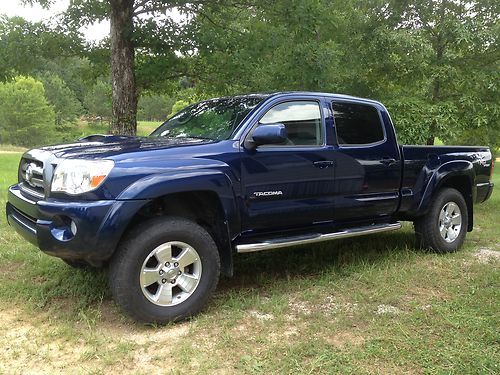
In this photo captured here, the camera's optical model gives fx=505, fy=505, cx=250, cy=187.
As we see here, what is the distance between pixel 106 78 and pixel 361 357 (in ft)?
31.7

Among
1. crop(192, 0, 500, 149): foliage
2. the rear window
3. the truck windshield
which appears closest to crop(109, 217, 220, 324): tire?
the truck windshield

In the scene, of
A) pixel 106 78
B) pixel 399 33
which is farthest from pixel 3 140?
pixel 399 33

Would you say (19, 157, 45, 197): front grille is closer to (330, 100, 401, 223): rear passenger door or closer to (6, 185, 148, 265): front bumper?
(6, 185, 148, 265): front bumper

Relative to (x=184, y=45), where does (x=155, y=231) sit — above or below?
below

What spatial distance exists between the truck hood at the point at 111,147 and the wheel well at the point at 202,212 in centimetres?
43

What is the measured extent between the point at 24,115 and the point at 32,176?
A: 74.0m

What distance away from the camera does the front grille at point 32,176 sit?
3.95 m

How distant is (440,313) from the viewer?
A: 4012 millimetres

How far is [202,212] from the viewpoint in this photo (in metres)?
4.28

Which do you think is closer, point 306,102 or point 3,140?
point 306,102

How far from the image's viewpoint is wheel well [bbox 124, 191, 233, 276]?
4.07 m

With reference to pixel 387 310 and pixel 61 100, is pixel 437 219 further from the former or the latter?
pixel 61 100

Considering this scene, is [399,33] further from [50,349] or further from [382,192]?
[50,349]

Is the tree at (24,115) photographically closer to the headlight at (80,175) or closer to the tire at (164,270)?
the headlight at (80,175)
